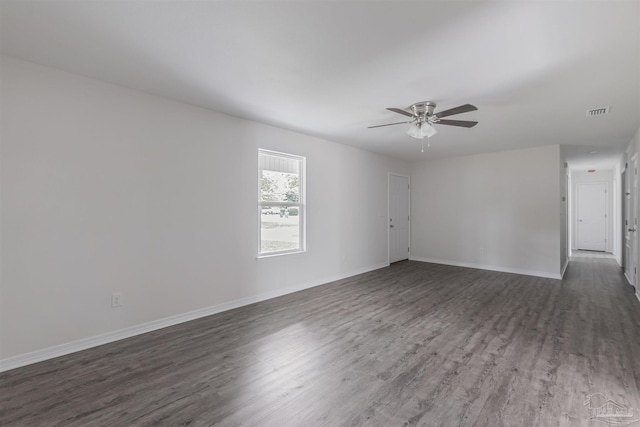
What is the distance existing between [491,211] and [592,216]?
5046mm

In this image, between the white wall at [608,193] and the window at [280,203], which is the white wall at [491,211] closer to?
the window at [280,203]

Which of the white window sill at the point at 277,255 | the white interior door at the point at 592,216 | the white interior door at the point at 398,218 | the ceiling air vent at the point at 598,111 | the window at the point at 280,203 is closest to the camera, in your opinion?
the ceiling air vent at the point at 598,111

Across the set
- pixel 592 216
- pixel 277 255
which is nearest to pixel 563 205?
pixel 592 216

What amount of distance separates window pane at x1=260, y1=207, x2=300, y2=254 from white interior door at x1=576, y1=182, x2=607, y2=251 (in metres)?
9.19

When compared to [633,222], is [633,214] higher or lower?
higher

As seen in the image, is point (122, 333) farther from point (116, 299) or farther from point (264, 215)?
point (264, 215)

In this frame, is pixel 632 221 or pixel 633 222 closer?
pixel 633 222

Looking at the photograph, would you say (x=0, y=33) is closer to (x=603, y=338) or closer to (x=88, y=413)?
(x=88, y=413)

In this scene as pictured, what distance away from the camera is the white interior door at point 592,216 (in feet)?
27.8

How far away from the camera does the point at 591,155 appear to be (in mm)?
6211

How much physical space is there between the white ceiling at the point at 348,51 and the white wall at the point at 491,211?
2.16 metres

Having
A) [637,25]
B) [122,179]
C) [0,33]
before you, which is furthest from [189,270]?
[637,25]

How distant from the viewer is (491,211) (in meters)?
6.18

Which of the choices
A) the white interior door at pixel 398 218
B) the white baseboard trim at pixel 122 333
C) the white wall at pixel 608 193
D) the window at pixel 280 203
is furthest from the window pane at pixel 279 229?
the white wall at pixel 608 193
